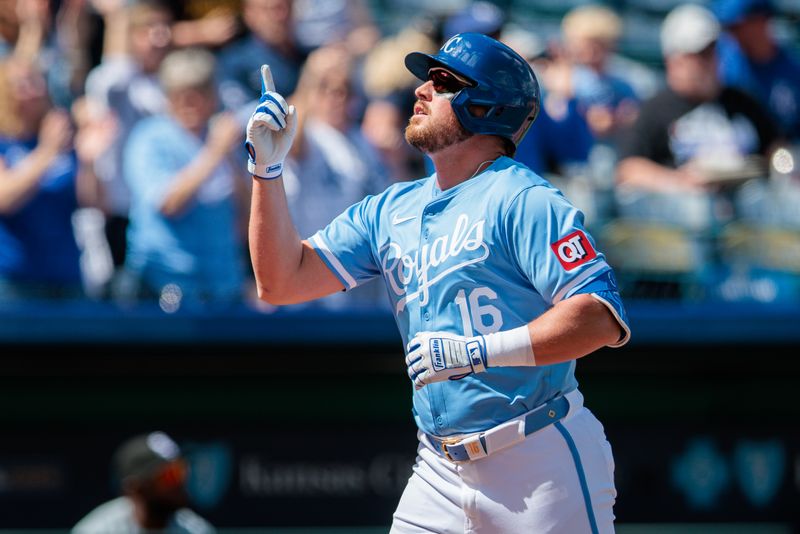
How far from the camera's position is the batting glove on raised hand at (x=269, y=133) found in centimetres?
346

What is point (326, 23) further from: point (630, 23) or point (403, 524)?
point (403, 524)

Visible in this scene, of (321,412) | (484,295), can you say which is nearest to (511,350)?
(484,295)

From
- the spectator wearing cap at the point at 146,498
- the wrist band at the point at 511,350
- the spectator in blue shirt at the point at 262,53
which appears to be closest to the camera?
the wrist band at the point at 511,350

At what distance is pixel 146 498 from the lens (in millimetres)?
5672

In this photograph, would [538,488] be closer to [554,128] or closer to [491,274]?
[491,274]

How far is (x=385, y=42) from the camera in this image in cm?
717

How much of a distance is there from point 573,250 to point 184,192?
3475 millimetres

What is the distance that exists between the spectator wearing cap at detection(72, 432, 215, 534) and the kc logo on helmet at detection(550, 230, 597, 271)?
9.77 feet

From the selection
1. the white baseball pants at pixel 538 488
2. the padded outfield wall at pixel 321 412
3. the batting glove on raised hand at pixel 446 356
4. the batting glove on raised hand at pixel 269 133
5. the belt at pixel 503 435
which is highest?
the batting glove on raised hand at pixel 269 133

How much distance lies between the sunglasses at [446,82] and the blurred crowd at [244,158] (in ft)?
8.33

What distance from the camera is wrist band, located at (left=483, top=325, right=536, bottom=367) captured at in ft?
10.3

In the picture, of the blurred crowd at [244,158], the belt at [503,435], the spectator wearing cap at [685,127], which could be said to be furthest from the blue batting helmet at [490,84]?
the spectator wearing cap at [685,127]

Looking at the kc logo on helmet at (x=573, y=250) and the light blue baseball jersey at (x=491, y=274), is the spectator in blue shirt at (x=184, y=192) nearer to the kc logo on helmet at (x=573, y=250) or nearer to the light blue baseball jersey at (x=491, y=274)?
the light blue baseball jersey at (x=491, y=274)

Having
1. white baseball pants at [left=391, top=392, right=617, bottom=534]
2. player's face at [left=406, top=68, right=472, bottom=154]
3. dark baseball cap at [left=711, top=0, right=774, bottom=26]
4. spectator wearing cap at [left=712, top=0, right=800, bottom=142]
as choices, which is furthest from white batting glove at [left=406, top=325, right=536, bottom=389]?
dark baseball cap at [left=711, top=0, right=774, bottom=26]
